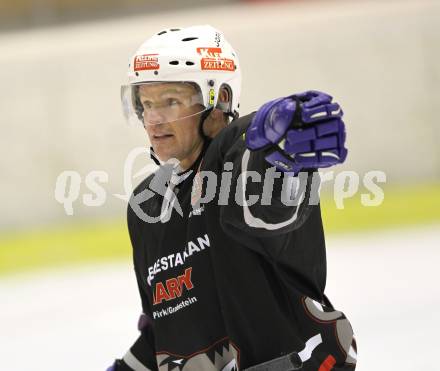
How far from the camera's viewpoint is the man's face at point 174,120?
7.31 feet

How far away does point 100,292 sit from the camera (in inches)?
192

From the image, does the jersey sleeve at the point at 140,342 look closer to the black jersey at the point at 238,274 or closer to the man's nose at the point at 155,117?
the black jersey at the point at 238,274

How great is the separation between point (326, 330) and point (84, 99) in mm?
4620

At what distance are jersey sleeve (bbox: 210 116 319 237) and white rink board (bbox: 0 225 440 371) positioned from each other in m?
1.53

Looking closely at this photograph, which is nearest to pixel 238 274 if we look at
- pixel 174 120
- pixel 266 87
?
pixel 174 120

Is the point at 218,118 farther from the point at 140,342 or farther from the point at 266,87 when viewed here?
the point at 266,87

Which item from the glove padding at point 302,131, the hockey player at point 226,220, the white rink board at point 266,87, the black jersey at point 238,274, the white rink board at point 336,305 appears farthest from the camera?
the white rink board at point 266,87

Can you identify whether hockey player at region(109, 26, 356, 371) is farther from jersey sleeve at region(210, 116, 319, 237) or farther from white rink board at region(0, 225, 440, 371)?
white rink board at region(0, 225, 440, 371)

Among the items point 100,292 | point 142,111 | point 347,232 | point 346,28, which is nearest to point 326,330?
point 142,111

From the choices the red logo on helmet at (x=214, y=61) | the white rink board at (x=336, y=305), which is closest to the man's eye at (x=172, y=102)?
the red logo on helmet at (x=214, y=61)

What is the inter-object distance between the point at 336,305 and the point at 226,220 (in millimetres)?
2497

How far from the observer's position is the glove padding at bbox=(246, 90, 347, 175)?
1.57m

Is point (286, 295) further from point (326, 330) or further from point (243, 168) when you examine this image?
point (243, 168)

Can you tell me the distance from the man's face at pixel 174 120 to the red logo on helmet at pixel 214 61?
79mm
